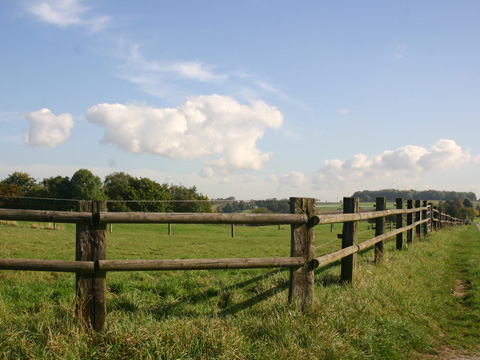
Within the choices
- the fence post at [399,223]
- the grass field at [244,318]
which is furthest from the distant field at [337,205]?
the grass field at [244,318]

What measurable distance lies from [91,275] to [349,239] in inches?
186

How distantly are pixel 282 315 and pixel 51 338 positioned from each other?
250cm

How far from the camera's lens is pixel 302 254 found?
517cm

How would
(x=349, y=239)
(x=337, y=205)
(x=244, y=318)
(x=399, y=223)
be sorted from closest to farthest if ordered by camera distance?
1. (x=244, y=318)
2. (x=349, y=239)
3. (x=399, y=223)
4. (x=337, y=205)

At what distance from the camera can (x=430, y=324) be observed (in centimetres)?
532

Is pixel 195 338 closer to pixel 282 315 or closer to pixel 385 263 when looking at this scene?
pixel 282 315

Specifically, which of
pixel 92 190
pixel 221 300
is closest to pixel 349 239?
pixel 221 300

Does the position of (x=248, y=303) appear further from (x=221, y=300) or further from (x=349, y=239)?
(x=349, y=239)

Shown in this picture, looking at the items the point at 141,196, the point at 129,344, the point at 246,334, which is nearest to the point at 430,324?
the point at 246,334

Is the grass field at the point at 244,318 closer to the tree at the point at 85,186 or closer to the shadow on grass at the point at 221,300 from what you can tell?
the shadow on grass at the point at 221,300

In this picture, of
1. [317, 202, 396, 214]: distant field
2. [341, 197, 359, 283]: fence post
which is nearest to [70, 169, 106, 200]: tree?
[317, 202, 396, 214]: distant field

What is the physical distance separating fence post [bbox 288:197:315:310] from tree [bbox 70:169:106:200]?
73.7 metres

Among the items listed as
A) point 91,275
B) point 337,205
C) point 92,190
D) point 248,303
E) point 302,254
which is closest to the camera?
point 91,275

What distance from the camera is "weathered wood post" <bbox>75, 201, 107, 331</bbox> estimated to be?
170 inches
